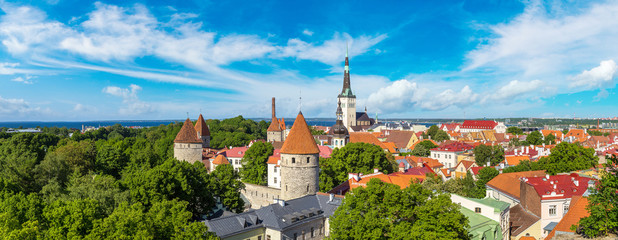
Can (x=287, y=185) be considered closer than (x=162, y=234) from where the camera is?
No

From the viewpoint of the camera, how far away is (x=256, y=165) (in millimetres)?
49031

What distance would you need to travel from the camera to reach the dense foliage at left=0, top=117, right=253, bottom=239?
17.5 m

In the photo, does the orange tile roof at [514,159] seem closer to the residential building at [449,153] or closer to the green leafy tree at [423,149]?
the residential building at [449,153]

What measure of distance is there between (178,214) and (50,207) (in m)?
7.36

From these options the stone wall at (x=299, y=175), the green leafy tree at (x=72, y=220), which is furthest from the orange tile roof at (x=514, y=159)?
the green leafy tree at (x=72, y=220)

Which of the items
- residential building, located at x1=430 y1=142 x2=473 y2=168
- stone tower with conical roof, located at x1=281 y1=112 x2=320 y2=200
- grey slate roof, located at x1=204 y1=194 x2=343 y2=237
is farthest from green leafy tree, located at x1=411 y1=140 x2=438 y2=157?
grey slate roof, located at x1=204 y1=194 x2=343 y2=237

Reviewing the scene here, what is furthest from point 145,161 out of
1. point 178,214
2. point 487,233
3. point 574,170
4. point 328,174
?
point 574,170

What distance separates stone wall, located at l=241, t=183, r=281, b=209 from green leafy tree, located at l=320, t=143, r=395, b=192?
5224 millimetres

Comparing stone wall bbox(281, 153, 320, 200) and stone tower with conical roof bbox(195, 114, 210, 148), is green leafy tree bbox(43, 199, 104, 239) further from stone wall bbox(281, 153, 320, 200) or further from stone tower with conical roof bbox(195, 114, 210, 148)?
stone tower with conical roof bbox(195, 114, 210, 148)

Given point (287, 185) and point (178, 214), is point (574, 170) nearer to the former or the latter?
point (287, 185)

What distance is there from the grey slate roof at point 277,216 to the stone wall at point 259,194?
26.8ft

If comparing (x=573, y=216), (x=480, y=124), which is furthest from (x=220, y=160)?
(x=480, y=124)

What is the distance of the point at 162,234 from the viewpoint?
17547 millimetres

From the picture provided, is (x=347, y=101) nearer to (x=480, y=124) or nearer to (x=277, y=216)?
(x=480, y=124)
